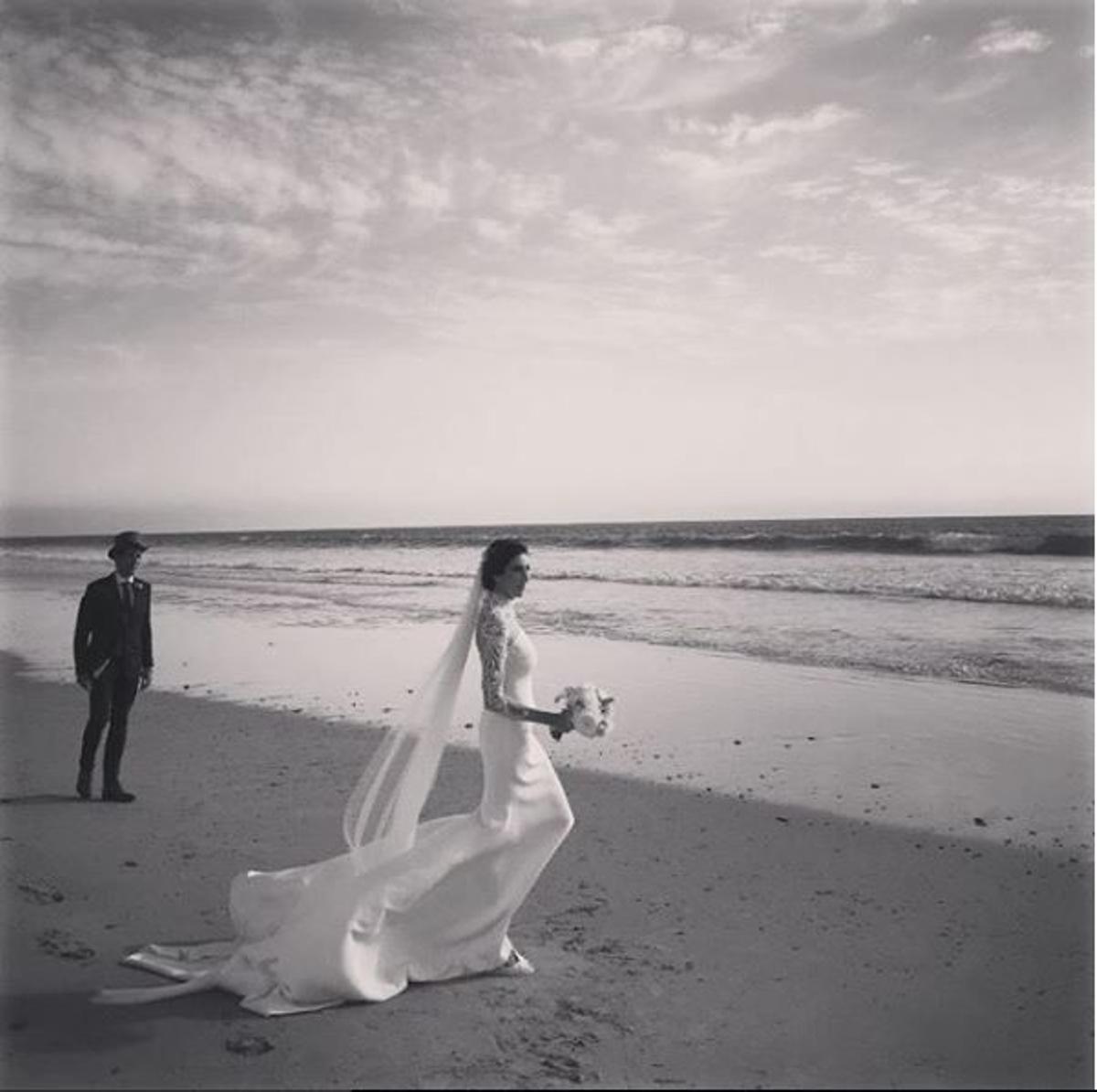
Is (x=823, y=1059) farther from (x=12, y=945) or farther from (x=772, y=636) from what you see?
(x=772, y=636)

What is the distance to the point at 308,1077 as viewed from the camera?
3828 millimetres

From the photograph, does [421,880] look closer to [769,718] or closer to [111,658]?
[111,658]

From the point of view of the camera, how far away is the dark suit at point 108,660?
301 inches

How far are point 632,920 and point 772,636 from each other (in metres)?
12.1

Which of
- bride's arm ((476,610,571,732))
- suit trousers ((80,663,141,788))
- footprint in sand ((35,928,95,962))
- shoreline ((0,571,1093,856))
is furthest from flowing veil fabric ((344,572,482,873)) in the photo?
shoreline ((0,571,1093,856))

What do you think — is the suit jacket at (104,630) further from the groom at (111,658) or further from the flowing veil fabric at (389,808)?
the flowing veil fabric at (389,808)

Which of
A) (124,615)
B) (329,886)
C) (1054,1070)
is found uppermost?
(124,615)

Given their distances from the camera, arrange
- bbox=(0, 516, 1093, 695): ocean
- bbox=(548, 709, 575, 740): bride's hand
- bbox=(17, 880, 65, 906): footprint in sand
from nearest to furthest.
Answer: bbox=(548, 709, 575, 740): bride's hand, bbox=(17, 880, 65, 906): footprint in sand, bbox=(0, 516, 1093, 695): ocean

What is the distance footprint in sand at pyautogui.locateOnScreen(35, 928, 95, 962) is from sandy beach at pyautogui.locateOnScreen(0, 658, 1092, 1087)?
0.6 inches

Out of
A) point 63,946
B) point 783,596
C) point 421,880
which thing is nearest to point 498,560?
point 421,880

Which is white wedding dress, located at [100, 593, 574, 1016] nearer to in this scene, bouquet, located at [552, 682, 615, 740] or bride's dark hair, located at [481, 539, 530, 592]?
bride's dark hair, located at [481, 539, 530, 592]

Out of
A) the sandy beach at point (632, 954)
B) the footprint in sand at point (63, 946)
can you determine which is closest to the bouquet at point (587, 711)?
the sandy beach at point (632, 954)

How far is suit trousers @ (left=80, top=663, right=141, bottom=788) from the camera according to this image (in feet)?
25.0

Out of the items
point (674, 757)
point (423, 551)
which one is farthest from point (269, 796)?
point (423, 551)
